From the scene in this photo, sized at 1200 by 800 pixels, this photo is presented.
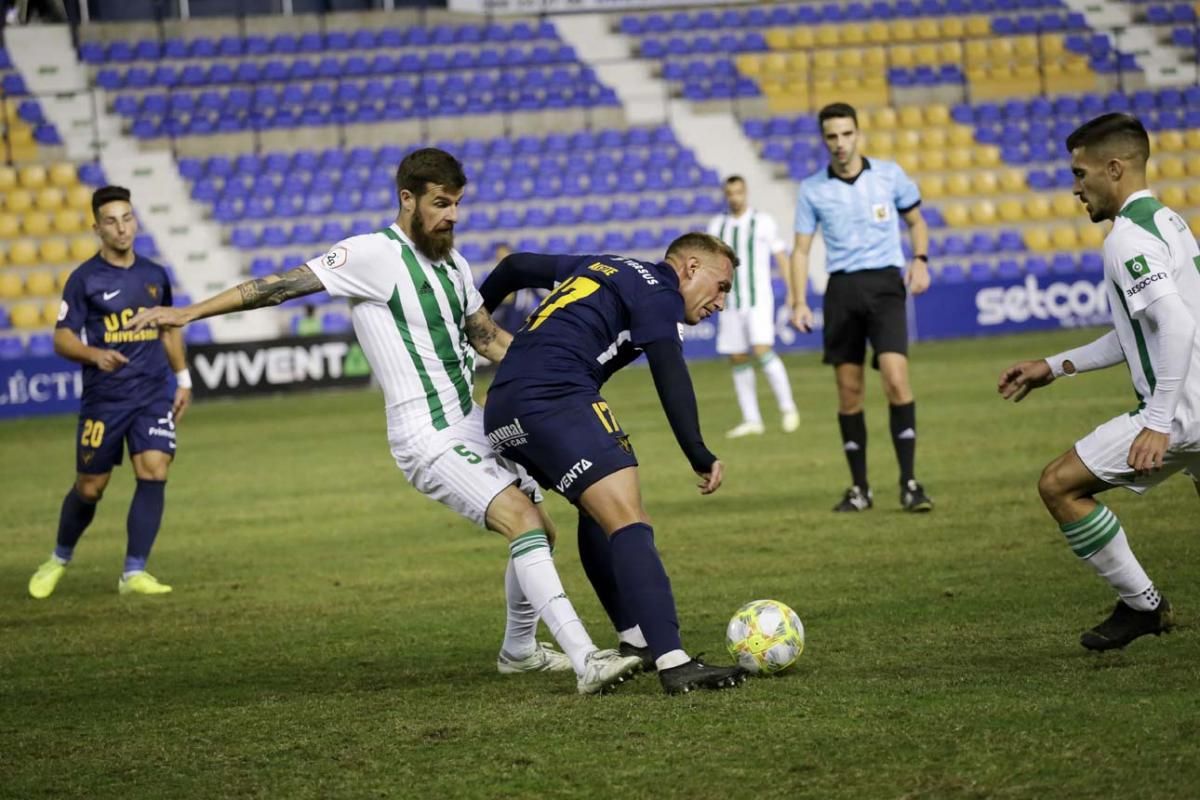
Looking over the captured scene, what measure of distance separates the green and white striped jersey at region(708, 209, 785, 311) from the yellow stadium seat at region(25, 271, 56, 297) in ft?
48.9

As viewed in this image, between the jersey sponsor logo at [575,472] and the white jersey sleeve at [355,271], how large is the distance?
3.54ft

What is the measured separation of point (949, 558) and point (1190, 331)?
3.30 meters

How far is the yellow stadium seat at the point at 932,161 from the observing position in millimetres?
31578

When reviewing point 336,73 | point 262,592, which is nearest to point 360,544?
point 262,592

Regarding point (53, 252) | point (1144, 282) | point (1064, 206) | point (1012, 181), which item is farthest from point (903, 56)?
point (1144, 282)

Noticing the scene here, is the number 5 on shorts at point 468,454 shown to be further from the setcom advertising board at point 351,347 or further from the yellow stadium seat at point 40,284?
the yellow stadium seat at point 40,284

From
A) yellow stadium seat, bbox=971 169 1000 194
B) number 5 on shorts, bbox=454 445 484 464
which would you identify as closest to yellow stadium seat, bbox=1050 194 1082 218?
yellow stadium seat, bbox=971 169 1000 194

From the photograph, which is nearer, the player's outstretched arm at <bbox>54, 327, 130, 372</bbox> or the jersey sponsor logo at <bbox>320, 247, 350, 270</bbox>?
the jersey sponsor logo at <bbox>320, 247, 350, 270</bbox>

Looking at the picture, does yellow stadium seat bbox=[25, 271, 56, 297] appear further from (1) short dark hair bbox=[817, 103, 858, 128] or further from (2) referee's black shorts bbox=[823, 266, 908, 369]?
(1) short dark hair bbox=[817, 103, 858, 128]

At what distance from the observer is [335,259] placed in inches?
248

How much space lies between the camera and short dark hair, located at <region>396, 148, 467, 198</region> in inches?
245

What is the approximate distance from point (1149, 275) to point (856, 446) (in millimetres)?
5352

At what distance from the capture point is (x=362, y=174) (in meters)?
29.9

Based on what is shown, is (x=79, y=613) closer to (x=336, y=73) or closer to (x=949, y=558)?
(x=949, y=558)
